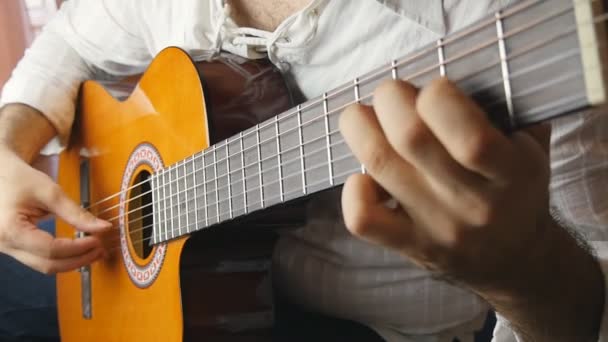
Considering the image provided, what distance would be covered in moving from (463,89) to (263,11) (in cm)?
47

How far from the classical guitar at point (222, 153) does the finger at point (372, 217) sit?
0.12ft

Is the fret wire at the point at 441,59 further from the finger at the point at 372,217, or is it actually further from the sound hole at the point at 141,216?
the sound hole at the point at 141,216

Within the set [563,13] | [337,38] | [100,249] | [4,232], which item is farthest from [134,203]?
[563,13]

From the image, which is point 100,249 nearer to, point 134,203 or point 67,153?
point 134,203

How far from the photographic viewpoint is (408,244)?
0.38 m

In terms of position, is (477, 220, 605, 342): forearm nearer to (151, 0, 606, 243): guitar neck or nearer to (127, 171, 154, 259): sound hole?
(151, 0, 606, 243): guitar neck

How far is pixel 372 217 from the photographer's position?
372 millimetres

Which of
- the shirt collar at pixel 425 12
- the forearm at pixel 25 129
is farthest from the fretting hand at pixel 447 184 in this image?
the forearm at pixel 25 129

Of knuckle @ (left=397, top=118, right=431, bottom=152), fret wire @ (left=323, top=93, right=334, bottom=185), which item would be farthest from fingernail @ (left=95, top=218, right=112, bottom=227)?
knuckle @ (left=397, top=118, right=431, bottom=152)

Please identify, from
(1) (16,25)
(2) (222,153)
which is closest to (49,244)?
(2) (222,153)

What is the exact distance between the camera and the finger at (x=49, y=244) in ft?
2.79

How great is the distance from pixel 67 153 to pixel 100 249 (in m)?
0.28

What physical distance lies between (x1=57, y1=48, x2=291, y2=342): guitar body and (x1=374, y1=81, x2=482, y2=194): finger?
34 centimetres

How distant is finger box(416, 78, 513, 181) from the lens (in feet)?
1.04
